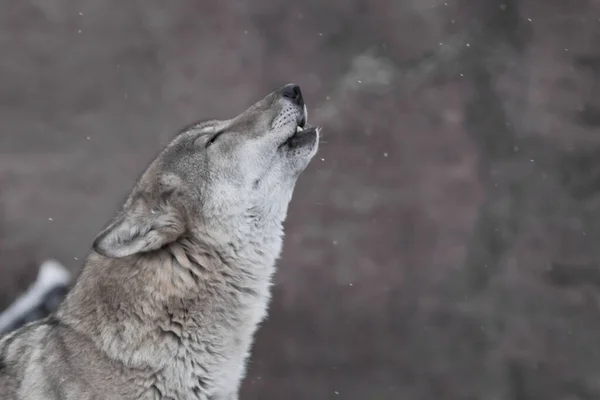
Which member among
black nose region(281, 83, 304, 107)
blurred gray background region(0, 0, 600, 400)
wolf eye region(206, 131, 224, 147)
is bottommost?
blurred gray background region(0, 0, 600, 400)

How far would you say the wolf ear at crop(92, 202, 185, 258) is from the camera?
133 inches

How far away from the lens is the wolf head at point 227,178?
3.69 metres

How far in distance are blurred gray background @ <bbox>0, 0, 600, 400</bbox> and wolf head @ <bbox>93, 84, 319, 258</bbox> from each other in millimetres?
2670

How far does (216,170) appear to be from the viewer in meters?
3.86

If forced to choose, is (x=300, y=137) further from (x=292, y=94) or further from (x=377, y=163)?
(x=377, y=163)

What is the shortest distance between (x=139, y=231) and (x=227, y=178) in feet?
1.61

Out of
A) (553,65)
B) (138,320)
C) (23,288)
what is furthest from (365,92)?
(138,320)

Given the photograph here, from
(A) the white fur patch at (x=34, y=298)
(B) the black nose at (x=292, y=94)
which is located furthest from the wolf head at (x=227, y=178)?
(A) the white fur patch at (x=34, y=298)

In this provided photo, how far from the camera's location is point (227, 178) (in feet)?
12.6

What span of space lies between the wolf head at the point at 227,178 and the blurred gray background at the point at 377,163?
2.67 meters

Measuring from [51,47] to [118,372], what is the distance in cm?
392

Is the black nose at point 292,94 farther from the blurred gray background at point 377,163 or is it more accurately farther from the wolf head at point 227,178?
the blurred gray background at point 377,163

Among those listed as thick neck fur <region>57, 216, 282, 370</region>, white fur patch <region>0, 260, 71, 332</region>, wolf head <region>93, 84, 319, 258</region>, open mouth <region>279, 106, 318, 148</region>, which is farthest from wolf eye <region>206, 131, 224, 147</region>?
white fur patch <region>0, 260, 71, 332</region>

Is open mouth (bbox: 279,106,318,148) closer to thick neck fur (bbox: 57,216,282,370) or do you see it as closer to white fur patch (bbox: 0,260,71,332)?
thick neck fur (bbox: 57,216,282,370)
